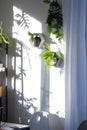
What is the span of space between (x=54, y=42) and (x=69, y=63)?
16.2 inches

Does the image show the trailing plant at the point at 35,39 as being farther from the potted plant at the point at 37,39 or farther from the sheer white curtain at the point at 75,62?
the sheer white curtain at the point at 75,62

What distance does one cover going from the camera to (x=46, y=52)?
333 centimetres

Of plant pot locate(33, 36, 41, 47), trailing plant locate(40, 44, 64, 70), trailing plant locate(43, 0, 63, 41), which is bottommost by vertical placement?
trailing plant locate(40, 44, 64, 70)

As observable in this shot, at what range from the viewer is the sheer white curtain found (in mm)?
→ 3053

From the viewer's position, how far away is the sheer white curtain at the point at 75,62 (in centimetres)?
305

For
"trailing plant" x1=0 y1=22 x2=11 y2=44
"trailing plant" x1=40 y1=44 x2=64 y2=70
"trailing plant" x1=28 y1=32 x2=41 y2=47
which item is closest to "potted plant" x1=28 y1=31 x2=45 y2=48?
"trailing plant" x1=28 y1=32 x2=41 y2=47

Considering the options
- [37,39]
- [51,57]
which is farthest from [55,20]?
[51,57]

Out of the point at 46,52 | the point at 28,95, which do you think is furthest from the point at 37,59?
the point at 28,95

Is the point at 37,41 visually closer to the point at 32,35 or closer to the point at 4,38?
the point at 32,35

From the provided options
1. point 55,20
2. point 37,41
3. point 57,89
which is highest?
point 55,20

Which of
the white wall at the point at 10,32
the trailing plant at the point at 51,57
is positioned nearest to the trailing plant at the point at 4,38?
the white wall at the point at 10,32

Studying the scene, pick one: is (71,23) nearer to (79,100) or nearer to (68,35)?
(68,35)

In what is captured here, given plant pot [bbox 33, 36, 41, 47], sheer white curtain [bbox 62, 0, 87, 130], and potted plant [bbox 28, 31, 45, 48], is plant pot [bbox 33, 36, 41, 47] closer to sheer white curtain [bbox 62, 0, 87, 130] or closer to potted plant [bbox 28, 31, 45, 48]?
potted plant [bbox 28, 31, 45, 48]

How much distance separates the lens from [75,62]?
121 inches
